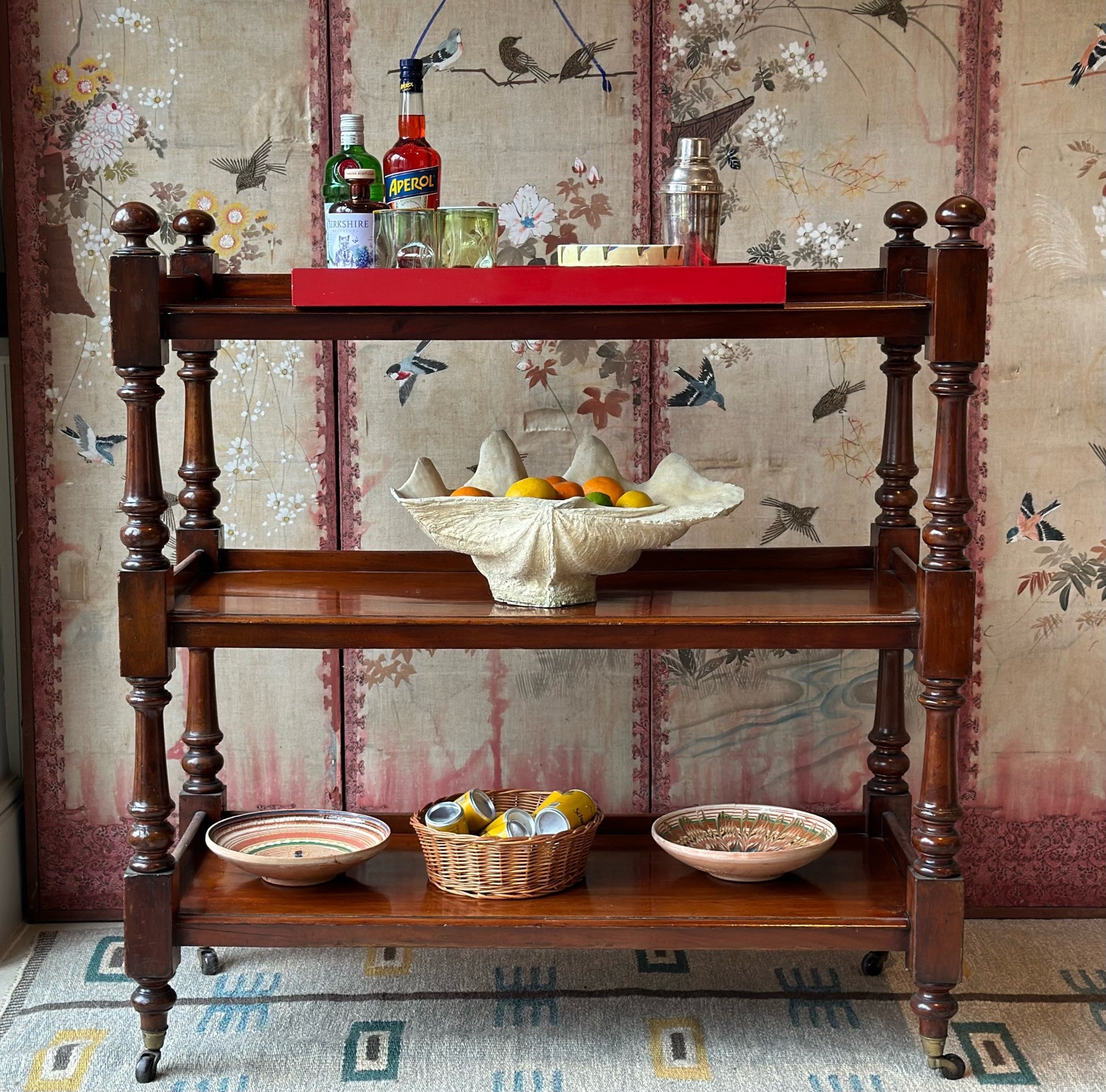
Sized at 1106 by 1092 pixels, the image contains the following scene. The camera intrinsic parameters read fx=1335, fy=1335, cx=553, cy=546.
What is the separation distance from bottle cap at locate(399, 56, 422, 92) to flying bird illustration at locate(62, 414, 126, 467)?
99 centimetres

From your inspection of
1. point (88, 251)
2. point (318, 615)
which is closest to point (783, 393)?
point (318, 615)

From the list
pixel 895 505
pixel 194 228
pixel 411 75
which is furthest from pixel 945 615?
pixel 194 228

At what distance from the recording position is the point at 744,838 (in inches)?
94.4

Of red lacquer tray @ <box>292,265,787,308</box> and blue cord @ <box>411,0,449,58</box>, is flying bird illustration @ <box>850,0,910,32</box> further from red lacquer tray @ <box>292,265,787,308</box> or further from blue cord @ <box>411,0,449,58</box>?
red lacquer tray @ <box>292,265,787,308</box>

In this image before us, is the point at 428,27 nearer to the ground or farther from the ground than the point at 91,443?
farther from the ground

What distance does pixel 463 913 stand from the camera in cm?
211

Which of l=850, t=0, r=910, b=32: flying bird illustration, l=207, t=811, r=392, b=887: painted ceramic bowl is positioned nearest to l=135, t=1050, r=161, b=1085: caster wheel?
l=207, t=811, r=392, b=887: painted ceramic bowl

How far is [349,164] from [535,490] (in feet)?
1.94

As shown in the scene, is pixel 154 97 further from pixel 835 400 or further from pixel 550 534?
pixel 835 400

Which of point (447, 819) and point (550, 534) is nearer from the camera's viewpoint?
point (550, 534)

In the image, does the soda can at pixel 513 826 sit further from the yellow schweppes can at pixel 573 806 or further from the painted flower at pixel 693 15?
the painted flower at pixel 693 15

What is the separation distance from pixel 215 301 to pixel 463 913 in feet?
3.41

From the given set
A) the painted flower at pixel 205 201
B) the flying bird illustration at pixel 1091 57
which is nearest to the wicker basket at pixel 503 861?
the painted flower at pixel 205 201

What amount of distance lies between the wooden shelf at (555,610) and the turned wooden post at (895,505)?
9cm
